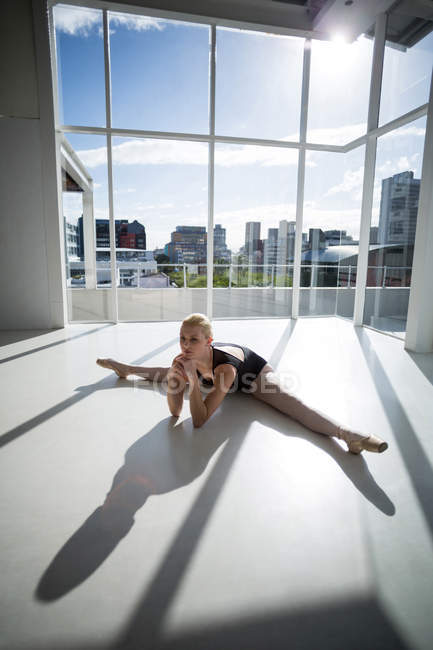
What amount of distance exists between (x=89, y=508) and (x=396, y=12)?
5983mm

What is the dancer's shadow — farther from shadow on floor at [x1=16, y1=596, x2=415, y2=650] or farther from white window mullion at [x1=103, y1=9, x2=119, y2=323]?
white window mullion at [x1=103, y1=9, x2=119, y2=323]

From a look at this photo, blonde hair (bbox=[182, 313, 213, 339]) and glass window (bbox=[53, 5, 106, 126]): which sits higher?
glass window (bbox=[53, 5, 106, 126])

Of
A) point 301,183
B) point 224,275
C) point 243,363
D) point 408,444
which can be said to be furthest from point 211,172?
point 408,444

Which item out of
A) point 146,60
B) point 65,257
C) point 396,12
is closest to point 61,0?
point 146,60

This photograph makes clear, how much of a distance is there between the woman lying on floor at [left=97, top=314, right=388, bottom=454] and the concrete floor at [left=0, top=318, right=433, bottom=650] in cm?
9

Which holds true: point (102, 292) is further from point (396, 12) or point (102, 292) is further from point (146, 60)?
point (396, 12)

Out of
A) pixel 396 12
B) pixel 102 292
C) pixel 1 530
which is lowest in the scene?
pixel 1 530

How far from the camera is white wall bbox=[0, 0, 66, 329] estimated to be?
434 centimetres

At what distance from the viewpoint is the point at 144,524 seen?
1303mm

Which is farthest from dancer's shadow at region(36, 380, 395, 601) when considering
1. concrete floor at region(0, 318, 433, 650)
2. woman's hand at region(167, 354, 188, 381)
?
woman's hand at region(167, 354, 188, 381)

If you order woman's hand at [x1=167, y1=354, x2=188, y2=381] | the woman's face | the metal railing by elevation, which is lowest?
woman's hand at [x1=167, y1=354, x2=188, y2=381]

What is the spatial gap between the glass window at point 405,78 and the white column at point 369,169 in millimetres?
83

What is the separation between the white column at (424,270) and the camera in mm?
3711

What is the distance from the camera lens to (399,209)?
4.41 m
